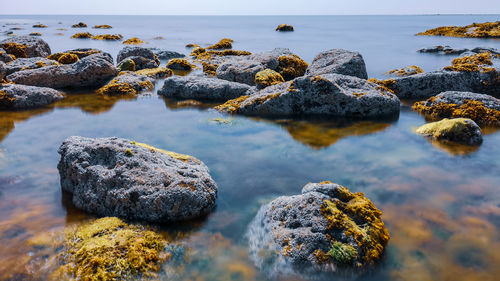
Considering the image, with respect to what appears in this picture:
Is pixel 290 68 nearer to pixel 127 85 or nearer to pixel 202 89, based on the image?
pixel 202 89

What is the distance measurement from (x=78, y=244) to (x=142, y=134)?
5.26 meters

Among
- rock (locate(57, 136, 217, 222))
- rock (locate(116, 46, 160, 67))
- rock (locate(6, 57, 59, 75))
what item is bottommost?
rock (locate(57, 136, 217, 222))

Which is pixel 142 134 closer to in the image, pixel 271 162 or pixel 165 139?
pixel 165 139

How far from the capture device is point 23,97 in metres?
12.6

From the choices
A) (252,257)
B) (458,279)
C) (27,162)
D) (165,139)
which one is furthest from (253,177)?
(27,162)

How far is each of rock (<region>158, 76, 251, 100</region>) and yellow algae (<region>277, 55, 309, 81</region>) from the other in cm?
445

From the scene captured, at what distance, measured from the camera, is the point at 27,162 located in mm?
7918

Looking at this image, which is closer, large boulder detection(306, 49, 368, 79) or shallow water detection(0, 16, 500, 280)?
shallow water detection(0, 16, 500, 280)

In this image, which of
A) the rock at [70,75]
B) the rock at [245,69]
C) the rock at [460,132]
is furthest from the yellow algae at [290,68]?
the rock at [460,132]

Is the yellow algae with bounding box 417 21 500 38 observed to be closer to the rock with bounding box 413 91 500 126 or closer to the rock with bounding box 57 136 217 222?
the rock with bounding box 413 91 500 126

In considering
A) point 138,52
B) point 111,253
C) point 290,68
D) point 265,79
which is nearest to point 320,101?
point 265,79

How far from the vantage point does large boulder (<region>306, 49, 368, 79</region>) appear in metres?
15.4

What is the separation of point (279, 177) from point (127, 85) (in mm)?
10747

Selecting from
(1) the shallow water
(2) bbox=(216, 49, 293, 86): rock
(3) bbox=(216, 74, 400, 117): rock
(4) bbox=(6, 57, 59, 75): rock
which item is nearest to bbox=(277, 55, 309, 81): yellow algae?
(2) bbox=(216, 49, 293, 86): rock
